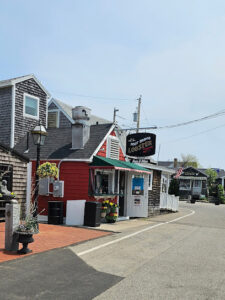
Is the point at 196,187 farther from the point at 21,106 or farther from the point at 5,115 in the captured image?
the point at 5,115

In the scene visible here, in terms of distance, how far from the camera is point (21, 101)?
1681 cm

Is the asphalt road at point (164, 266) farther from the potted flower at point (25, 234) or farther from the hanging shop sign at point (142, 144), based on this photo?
the hanging shop sign at point (142, 144)

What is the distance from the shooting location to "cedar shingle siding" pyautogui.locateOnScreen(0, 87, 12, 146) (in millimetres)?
16203

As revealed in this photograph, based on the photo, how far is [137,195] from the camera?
55.5ft

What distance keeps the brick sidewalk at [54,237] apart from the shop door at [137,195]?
5504 millimetres

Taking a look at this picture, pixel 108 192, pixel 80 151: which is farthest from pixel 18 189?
pixel 108 192

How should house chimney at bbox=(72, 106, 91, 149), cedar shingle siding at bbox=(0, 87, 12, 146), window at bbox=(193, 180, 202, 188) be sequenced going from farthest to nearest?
window at bbox=(193, 180, 202, 188)
cedar shingle siding at bbox=(0, 87, 12, 146)
house chimney at bbox=(72, 106, 91, 149)

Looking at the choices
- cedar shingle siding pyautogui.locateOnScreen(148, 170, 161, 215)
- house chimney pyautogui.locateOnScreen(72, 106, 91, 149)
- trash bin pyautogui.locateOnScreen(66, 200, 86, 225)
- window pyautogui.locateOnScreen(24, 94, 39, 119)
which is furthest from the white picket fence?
window pyautogui.locateOnScreen(24, 94, 39, 119)

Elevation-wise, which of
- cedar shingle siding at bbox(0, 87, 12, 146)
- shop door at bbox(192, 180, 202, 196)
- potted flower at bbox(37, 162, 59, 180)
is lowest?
shop door at bbox(192, 180, 202, 196)

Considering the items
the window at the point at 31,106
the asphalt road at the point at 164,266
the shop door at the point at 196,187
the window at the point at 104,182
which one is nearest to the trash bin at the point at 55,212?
the window at the point at 104,182

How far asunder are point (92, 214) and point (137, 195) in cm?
484

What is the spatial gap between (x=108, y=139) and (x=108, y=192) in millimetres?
2608

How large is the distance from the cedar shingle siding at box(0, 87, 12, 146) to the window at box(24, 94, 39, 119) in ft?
3.16

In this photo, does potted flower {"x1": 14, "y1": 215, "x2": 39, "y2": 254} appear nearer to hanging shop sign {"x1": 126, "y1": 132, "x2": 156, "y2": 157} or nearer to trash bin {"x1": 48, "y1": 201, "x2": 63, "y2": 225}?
trash bin {"x1": 48, "y1": 201, "x2": 63, "y2": 225}
